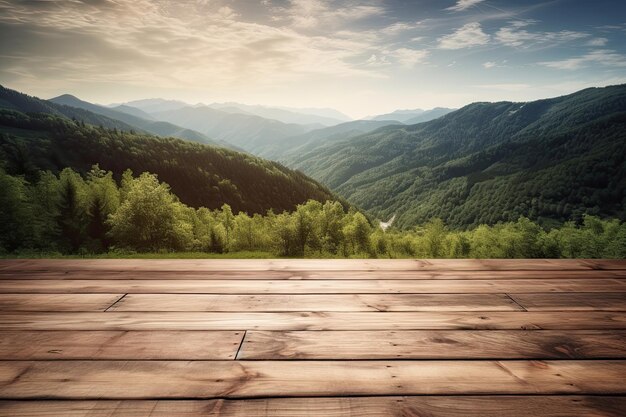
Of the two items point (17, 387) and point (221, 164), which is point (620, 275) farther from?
point (221, 164)

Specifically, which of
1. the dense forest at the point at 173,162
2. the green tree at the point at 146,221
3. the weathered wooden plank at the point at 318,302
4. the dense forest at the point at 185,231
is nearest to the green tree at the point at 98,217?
the dense forest at the point at 185,231

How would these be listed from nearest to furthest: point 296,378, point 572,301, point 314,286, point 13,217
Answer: point 296,378 < point 572,301 < point 314,286 < point 13,217

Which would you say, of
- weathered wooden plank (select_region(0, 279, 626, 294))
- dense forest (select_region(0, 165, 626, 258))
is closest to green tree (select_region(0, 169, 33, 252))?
dense forest (select_region(0, 165, 626, 258))

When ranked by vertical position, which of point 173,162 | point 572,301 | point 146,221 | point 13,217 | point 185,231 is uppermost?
point 173,162

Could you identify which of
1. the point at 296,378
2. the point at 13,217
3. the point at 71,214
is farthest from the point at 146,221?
the point at 296,378

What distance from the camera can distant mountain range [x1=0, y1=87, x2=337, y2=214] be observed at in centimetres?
10588

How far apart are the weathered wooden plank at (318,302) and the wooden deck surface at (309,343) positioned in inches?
0.7

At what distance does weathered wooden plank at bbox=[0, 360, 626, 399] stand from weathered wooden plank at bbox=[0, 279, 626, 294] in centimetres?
124

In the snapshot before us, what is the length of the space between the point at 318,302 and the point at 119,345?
65.5 inches

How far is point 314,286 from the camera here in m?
3.61

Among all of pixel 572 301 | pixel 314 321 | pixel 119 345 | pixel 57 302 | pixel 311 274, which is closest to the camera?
pixel 119 345

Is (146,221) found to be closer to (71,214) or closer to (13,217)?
(71,214)

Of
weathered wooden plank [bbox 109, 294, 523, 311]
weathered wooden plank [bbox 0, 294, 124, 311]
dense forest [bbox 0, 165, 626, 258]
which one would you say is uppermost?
weathered wooden plank [bbox 0, 294, 124, 311]

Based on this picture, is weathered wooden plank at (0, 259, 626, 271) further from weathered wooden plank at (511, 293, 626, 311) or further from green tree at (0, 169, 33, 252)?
green tree at (0, 169, 33, 252)
